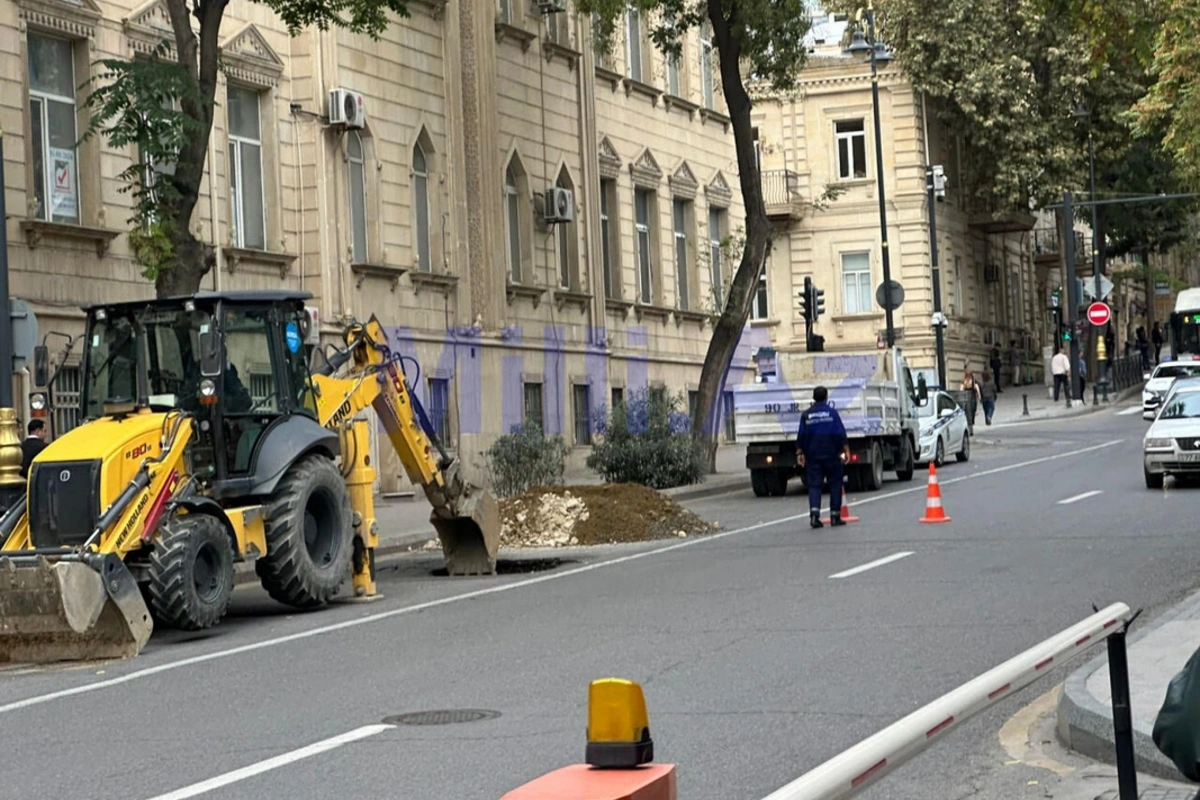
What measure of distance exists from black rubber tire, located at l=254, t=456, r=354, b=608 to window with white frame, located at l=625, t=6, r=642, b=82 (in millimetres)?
27050

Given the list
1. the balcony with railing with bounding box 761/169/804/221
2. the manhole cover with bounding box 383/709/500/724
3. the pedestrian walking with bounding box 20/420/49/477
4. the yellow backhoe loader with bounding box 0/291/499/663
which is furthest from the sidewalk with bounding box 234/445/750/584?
the balcony with railing with bounding box 761/169/804/221

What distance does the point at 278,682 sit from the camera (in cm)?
1245

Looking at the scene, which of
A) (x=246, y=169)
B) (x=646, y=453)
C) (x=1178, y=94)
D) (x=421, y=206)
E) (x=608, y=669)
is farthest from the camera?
(x=1178, y=94)

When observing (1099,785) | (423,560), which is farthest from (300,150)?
(1099,785)

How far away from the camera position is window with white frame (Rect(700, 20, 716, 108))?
48.4m

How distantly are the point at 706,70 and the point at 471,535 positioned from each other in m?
30.1

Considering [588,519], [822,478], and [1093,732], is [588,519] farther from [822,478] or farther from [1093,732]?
[1093,732]

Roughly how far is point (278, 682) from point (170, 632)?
4.08m

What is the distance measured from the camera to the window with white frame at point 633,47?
1723 inches

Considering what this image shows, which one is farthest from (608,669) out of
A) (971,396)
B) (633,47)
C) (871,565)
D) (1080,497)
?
(971,396)

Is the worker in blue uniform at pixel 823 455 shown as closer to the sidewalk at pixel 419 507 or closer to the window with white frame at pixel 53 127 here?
the sidewalk at pixel 419 507

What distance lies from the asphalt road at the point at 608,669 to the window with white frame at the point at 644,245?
22.0m

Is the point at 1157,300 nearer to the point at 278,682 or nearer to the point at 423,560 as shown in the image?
the point at 423,560

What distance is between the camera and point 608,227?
42281 millimetres
